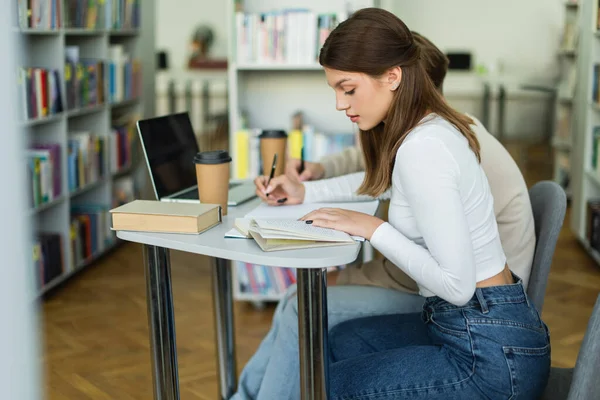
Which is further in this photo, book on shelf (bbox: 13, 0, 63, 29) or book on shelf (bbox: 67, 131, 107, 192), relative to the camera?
book on shelf (bbox: 67, 131, 107, 192)

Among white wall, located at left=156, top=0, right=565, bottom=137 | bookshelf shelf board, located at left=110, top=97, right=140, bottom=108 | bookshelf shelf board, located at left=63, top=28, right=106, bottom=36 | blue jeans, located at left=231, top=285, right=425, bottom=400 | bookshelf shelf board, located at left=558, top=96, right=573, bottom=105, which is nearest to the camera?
blue jeans, located at left=231, top=285, right=425, bottom=400

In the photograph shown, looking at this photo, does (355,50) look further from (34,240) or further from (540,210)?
(34,240)

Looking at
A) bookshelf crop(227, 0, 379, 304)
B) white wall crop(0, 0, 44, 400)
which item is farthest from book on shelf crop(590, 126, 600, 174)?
white wall crop(0, 0, 44, 400)

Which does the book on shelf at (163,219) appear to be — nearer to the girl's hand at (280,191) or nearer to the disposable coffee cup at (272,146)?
the girl's hand at (280,191)

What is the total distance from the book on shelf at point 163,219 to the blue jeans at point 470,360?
1.42 ft

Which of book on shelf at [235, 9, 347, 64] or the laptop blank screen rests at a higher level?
book on shelf at [235, 9, 347, 64]

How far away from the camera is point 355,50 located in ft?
4.86

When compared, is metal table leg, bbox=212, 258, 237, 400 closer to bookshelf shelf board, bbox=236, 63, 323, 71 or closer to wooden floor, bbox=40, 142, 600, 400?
wooden floor, bbox=40, 142, 600, 400

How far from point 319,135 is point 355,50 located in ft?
6.39

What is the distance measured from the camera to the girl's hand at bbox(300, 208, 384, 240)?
1483mm

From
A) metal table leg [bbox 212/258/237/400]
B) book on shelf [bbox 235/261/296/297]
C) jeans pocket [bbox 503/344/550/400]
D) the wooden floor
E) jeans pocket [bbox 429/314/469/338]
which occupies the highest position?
jeans pocket [bbox 429/314/469/338]

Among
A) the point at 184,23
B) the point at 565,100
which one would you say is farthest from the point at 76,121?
the point at 184,23

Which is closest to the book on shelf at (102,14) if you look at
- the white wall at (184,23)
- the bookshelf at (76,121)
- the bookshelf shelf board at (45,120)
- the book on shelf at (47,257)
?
the bookshelf at (76,121)

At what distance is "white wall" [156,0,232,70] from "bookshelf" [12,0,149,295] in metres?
5.45
